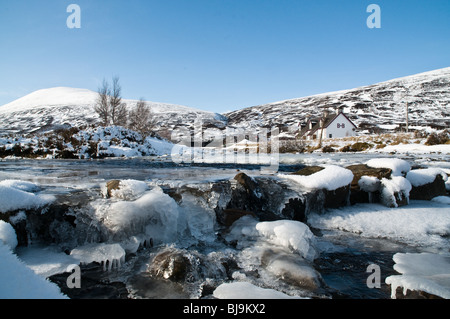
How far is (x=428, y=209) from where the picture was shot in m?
5.81

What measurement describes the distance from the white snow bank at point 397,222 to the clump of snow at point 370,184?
459 mm

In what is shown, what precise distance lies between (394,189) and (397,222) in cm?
136

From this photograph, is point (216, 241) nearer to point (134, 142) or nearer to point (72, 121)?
point (134, 142)

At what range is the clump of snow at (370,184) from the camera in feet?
21.4

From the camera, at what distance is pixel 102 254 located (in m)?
3.64

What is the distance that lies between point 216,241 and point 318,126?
185 ft

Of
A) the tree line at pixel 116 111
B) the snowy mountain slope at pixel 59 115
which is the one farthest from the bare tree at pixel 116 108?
the snowy mountain slope at pixel 59 115

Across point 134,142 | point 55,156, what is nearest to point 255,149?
point 134,142

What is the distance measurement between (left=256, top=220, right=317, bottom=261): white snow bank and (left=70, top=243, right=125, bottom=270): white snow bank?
236 cm

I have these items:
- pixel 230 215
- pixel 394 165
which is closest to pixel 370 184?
pixel 394 165

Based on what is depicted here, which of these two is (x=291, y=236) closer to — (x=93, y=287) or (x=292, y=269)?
(x=292, y=269)

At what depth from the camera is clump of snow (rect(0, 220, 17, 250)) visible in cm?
345

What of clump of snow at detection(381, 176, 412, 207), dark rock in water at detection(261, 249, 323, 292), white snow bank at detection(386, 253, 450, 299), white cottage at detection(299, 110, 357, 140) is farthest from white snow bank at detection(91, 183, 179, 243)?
white cottage at detection(299, 110, 357, 140)

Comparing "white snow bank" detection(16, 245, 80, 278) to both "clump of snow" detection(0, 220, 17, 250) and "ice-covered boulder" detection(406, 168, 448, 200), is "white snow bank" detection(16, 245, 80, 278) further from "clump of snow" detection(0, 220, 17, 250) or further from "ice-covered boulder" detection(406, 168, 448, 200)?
"ice-covered boulder" detection(406, 168, 448, 200)
